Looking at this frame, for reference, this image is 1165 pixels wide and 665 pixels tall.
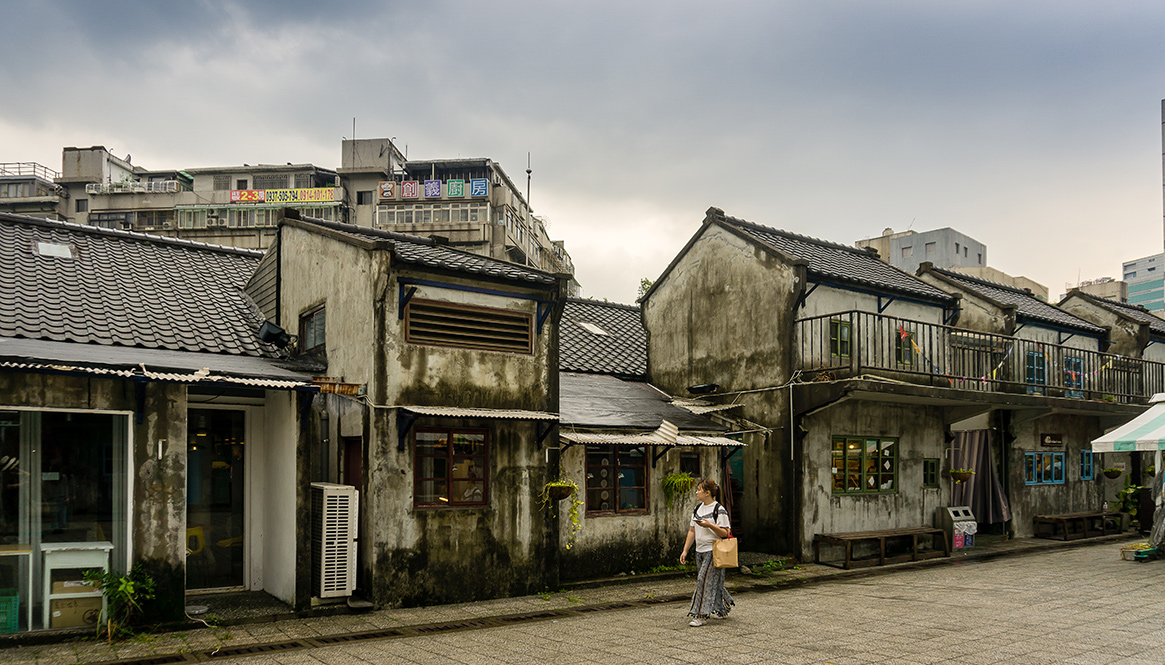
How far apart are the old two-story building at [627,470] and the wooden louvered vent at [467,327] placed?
168 cm

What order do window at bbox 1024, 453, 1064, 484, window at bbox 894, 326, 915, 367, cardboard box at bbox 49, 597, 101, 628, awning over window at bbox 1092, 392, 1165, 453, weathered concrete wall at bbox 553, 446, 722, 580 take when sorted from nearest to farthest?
1. cardboard box at bbox 49, 597, 101, 628
2. weathered concrete wall at bbox 553, 446, 722, 580
3. awning over window at bbox 1092, 392, 1165, 453
4. window at bbox 894, 326, 915, 367
5. window at bbox 1024, 453, 1064, 484

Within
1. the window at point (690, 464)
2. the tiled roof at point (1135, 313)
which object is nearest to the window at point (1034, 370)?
the tiled roof at point (1135, 313)

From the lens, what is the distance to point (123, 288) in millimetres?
13180

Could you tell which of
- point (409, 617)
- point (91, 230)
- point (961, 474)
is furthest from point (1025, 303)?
point (91, 230)

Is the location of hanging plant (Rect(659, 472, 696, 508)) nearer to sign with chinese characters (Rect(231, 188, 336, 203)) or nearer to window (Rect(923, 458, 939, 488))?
Answer: window (Rect(923, 458, 939, 488))

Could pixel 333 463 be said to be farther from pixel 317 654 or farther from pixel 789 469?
pixel 789 469

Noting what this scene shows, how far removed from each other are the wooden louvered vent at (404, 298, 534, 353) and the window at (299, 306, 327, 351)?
210 centimetres

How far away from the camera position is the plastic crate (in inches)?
364

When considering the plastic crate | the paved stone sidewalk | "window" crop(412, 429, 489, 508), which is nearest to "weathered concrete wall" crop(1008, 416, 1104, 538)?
the paved stone sidewalk

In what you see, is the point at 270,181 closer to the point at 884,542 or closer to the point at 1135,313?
the point at 1135,313

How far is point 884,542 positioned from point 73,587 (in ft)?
45.6

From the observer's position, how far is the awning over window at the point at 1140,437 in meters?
15.9

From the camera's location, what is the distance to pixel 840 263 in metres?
19.1

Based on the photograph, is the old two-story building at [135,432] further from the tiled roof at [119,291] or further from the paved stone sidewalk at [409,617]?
the paved stone sidewalk at [409,617]
